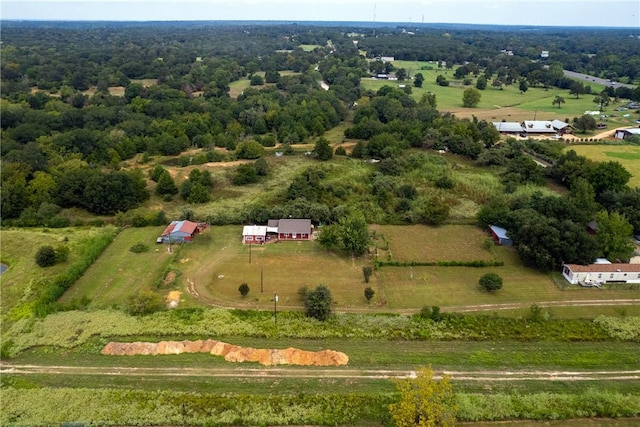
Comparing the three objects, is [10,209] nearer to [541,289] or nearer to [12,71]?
[541,289]

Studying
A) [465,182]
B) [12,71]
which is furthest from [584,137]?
[12,71]

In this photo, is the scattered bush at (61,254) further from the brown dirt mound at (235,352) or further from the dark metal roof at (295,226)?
the dark metal roof at (295,226)

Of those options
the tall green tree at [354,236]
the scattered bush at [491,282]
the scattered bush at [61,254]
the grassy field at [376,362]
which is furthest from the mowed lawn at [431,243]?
the scattered bush at [61,254]

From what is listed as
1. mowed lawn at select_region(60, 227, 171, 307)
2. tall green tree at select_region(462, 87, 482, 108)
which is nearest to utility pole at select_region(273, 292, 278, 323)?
mowed lawn at select_region(60, 227, 171, 307)

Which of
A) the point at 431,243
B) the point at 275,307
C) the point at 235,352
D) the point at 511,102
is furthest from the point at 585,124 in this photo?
the point at 235,352

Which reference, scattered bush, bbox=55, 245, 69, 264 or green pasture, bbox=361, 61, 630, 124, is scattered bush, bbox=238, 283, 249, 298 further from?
green pasture, bbox=361, 61, 630, 124

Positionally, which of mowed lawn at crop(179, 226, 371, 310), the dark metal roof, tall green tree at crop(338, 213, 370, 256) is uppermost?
tall green tree at crop(338, 213, 370, 256)
